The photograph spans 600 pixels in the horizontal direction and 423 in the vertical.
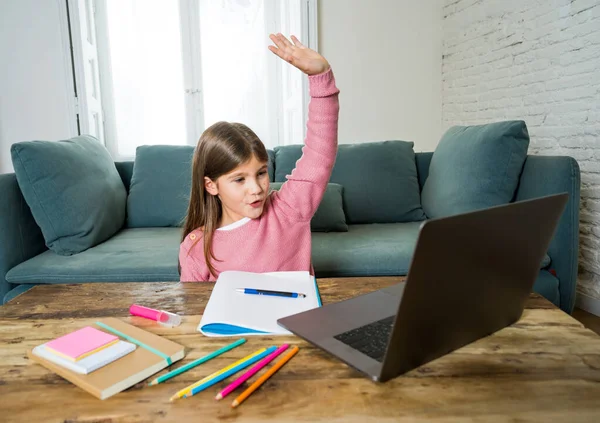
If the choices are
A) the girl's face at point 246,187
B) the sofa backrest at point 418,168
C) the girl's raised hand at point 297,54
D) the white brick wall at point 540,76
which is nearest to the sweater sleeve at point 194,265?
the girl's face at point 246,187

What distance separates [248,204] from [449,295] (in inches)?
30.8

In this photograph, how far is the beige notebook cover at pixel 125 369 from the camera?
57cm

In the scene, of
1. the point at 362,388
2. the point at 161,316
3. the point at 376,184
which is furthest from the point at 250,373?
the point at 376,184

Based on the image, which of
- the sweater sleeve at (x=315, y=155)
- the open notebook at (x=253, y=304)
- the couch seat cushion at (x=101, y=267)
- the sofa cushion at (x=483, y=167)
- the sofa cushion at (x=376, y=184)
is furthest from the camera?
the sofa cushion at (x=376, y=184)

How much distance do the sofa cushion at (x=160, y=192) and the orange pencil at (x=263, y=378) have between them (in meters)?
1.88

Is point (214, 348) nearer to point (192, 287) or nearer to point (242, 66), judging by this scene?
point (192, 287)

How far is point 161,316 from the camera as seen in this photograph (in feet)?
2.56

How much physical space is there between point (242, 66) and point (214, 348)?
3.10 metres

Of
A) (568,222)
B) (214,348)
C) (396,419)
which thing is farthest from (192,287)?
(568,222)

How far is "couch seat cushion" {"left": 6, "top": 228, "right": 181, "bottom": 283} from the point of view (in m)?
1.84

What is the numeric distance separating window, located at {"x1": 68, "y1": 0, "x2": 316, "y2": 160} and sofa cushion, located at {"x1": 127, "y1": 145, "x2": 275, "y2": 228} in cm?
104

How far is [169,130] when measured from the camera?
11.5 ft

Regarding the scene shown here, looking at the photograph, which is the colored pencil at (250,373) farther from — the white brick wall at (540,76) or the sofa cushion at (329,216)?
the white brick wall at (540,76)

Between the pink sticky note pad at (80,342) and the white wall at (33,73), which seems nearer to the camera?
the pink sticky note pad at (80,342)
